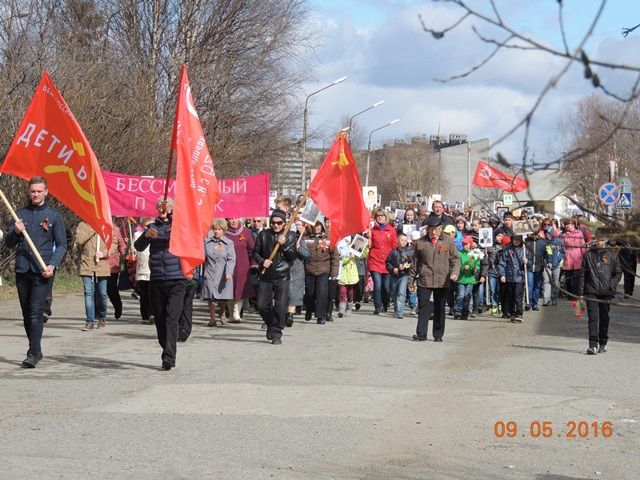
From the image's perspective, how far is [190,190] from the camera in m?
12.9

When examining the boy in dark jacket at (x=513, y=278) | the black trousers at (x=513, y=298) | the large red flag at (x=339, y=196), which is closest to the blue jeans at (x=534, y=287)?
the boy in dark jacket at (x=513, y=278)

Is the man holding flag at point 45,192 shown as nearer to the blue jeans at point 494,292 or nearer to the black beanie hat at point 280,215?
the black beanie hat at point 280,215

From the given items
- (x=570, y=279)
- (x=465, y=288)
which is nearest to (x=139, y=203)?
(x=465, y=288)

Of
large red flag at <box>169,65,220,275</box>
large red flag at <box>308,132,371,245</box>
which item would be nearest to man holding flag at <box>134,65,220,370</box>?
large red flag at <box>169,65,220,275</box>

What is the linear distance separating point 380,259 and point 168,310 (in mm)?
10272

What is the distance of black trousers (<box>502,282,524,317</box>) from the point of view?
20797 mm

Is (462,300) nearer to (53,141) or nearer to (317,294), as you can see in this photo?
(317,294)

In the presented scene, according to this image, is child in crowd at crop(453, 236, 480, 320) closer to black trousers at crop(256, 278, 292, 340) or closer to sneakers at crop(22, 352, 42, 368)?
black trousers at crop(256, 278, 292, 340)

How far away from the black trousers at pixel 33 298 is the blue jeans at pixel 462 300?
10303 millimetres

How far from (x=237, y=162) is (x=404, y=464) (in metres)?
27.6

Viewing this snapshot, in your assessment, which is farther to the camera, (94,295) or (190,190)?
(94,295)

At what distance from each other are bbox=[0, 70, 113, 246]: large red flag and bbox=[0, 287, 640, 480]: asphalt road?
1.71 meters

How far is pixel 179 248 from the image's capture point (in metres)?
12.3

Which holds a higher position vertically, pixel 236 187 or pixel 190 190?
pixel 236 187
